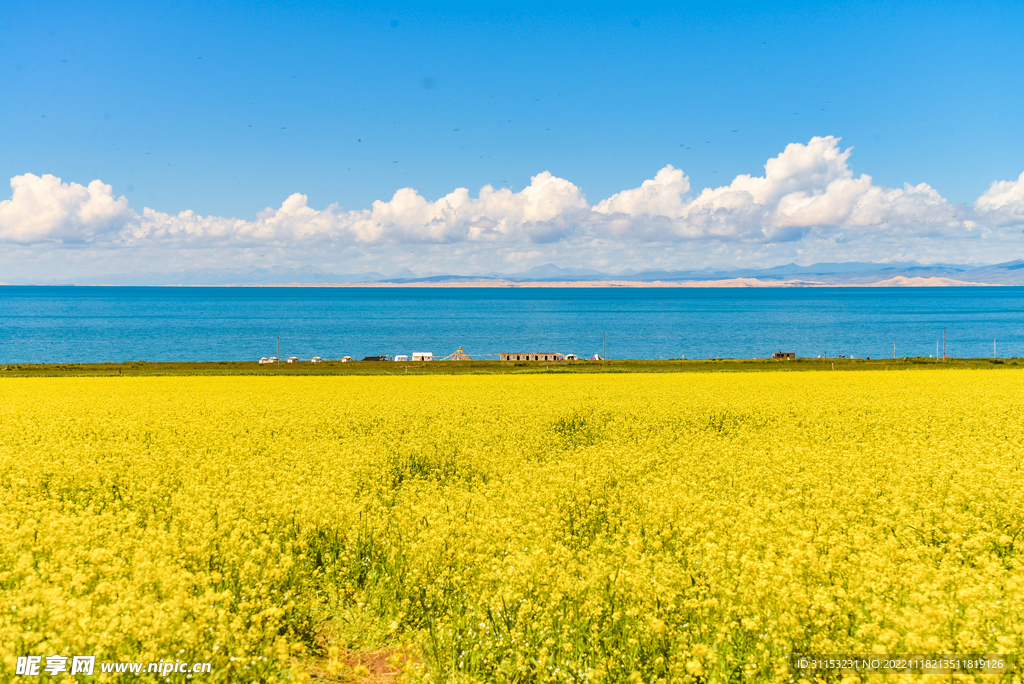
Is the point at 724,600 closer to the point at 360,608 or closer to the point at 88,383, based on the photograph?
the point at 360,608

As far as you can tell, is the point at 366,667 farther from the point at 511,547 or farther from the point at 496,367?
the point at 496,367

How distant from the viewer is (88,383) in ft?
131

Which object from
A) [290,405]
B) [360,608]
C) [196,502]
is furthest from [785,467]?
[290,405]

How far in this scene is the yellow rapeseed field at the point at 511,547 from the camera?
23.9 ft

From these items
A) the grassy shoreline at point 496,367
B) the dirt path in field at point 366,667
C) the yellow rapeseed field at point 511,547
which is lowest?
the grassy shoreline at point 496,367

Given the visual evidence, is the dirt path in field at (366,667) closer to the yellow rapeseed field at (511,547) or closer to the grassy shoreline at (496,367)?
the yellow rapeseed field at (511,547)

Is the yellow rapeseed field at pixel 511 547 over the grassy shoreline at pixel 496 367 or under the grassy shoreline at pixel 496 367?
over

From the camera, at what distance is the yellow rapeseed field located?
23.9 feet

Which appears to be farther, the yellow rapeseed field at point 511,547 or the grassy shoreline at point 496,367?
the grassy shoreline at point 496,367

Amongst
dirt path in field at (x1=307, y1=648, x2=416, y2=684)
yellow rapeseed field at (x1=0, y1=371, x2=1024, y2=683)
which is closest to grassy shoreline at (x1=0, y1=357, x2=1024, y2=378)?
yellow rapeseed field at (x1=0, y1=371, x2=1024, y2=683)

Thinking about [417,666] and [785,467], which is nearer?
[417,666]

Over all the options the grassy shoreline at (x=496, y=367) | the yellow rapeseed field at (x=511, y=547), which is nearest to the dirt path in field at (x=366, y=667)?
the yellow rapeseed field at (x=511, y=547)

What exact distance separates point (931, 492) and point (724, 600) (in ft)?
26.0

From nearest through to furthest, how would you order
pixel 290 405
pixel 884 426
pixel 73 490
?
pixel 73 490, pixel 884 426, pixel 290 405
